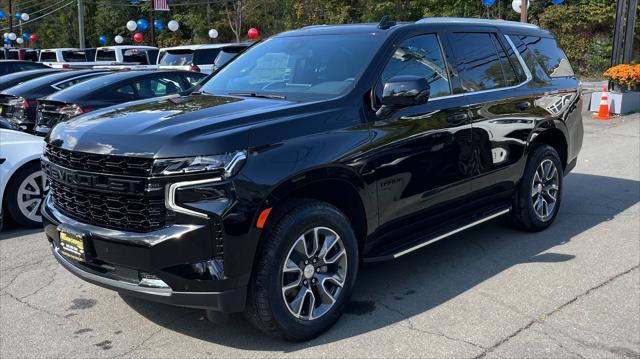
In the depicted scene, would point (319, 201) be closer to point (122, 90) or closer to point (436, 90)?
point (436, 90)

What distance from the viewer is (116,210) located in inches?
133

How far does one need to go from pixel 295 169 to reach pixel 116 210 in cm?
104

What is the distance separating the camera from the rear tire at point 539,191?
18.5 ft

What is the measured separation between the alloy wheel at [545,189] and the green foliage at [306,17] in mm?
25894

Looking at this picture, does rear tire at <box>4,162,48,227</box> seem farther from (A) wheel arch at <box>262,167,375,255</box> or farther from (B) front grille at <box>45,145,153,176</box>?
(A) wheel arch at <box>262,167,375,255</box>

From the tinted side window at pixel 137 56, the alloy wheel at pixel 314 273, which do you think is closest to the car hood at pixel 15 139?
the alloy wheel at pixel 314 273

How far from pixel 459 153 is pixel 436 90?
523 millimetres

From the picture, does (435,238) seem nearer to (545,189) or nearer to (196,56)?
(545,189)

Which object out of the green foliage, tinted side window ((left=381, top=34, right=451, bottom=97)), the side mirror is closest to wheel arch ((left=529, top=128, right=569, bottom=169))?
tinted side window ((left=381, top=34, right=451, bottom=97))

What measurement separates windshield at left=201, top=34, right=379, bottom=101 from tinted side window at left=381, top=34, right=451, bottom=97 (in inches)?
7.8

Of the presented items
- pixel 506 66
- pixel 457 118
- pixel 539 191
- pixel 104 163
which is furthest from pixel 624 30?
pixel 104 163

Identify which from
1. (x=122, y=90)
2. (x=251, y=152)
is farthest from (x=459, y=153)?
(x=122, y=90)

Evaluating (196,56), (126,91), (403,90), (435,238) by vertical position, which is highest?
(196,56)

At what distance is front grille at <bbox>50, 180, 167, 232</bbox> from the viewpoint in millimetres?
3268
